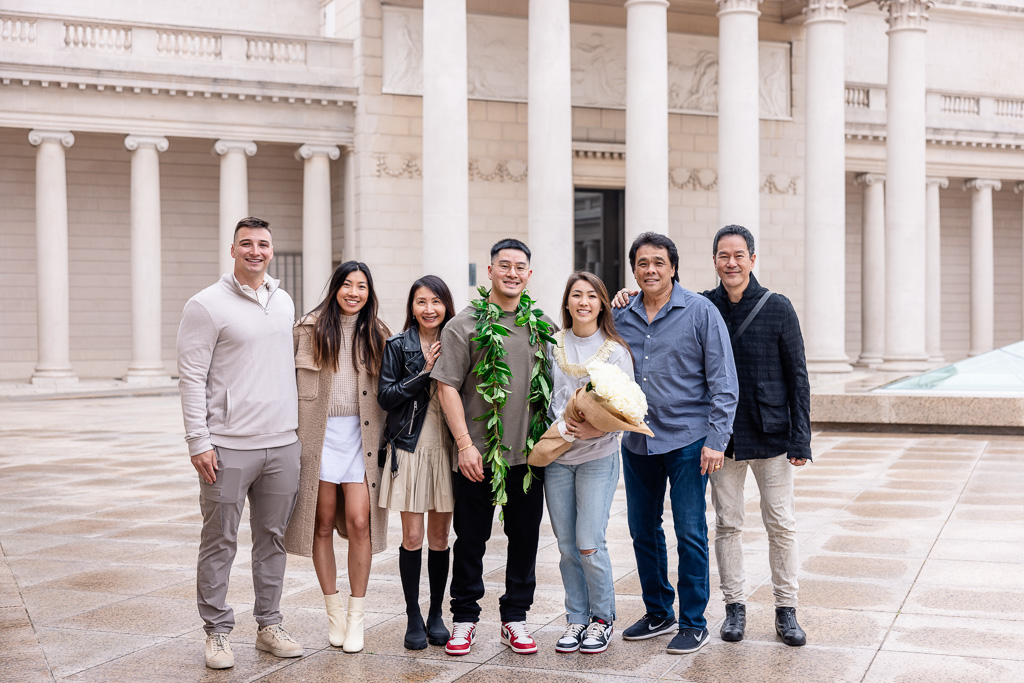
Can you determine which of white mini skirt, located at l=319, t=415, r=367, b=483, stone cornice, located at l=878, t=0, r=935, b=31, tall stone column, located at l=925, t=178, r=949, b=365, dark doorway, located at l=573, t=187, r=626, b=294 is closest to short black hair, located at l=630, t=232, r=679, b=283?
white mini skirt, located at l=319, t=415, r=367, b=483

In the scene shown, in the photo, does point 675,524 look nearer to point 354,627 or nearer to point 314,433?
point 354,627

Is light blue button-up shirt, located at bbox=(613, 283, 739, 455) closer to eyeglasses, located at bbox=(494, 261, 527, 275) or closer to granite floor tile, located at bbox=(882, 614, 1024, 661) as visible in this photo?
eyeglasses, located at bbox=(494, 261, 527, 275)

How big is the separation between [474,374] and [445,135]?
55.4 feet

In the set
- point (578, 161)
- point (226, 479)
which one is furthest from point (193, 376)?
point (578, 161)

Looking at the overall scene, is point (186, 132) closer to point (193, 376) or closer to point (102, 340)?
point (102, 340)

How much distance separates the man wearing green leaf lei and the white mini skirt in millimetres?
582

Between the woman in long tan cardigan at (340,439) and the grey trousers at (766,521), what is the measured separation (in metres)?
2.08

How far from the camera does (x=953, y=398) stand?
1647 cm

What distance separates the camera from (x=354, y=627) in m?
6.02

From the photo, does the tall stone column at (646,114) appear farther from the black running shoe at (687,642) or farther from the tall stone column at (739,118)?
the black running shoe at (687,642)

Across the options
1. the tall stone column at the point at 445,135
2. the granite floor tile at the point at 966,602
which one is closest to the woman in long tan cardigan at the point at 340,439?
the granite floor tile at the point at 966,602

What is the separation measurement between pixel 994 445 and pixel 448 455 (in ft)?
38.8

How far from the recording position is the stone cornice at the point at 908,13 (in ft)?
90.9

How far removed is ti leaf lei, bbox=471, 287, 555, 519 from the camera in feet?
19.2
